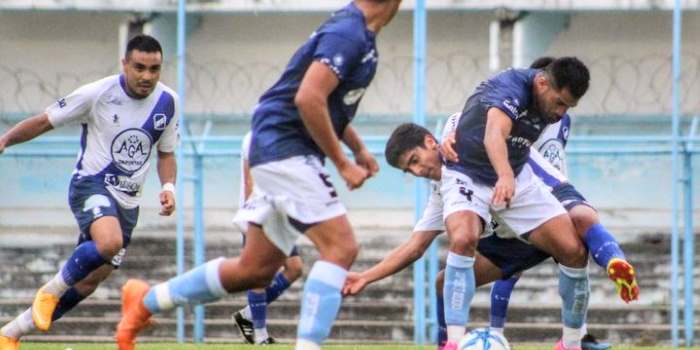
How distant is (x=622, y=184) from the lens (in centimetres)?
2081

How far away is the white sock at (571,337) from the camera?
35.9 ft

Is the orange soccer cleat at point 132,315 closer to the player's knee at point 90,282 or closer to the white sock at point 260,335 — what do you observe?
the player's knee at point 90,282

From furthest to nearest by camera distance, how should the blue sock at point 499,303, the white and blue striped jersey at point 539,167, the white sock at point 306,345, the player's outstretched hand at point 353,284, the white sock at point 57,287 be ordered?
the blue sock at point 499,303 → the white sock at point 57,287 → the white and blue striped jersey at point 539,167 → the player's outstretched hand at point 353,284 → the white sock at point 306,345

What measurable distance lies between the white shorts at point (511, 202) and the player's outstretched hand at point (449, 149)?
0.08 m

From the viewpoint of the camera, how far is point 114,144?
11781mm

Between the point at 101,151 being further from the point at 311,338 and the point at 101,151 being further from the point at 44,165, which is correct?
the point at 44,165

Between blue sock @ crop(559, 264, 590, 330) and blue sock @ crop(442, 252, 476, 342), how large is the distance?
68cm

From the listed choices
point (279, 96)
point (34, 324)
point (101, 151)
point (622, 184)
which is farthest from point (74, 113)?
point (622, 184)

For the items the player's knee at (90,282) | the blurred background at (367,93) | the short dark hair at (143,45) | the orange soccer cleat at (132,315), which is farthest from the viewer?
the blurred background at (367,93)

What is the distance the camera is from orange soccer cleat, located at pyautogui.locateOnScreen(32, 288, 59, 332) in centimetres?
1093

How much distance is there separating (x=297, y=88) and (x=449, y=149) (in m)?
2.02

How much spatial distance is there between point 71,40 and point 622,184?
23.7 ft

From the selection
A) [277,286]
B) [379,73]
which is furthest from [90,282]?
[379,73]

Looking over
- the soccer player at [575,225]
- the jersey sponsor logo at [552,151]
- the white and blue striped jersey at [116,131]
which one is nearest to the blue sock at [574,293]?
the soccer player at [575,225]
